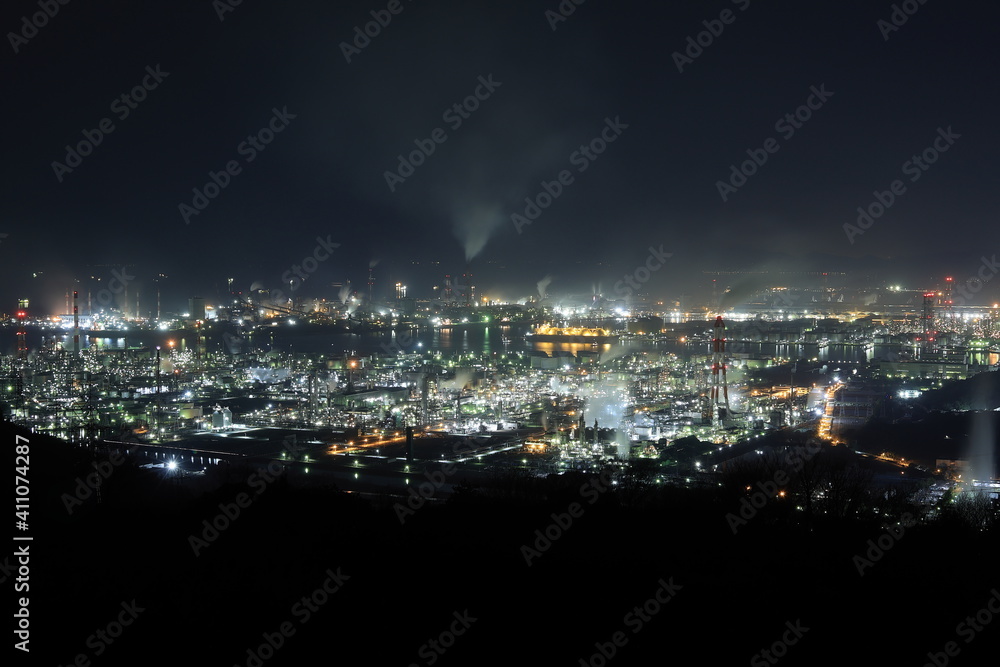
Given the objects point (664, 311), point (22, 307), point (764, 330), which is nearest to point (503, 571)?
point (764, 330)

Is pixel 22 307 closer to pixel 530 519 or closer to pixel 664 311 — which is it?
pixel 664 311
